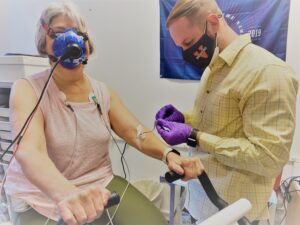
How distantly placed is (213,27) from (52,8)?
26.1 inches

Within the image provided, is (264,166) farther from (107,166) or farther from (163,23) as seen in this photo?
(163,23)

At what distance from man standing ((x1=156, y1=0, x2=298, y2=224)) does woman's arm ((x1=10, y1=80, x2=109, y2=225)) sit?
54 centimetres

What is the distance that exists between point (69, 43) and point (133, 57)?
1.22 metres

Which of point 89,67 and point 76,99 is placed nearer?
point 76,99

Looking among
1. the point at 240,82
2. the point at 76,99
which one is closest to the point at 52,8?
the point at 76,99

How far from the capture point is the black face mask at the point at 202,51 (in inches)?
43.6

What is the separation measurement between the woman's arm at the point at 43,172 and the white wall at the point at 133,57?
50.0 inches

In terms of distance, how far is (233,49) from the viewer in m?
1.05

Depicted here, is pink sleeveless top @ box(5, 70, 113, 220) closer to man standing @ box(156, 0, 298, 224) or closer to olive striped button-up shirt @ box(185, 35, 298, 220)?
man standing @ box(156, 0, 298, 224)

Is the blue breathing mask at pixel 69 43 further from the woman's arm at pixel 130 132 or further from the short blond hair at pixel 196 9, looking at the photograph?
the short blond hair at pixel 196 9

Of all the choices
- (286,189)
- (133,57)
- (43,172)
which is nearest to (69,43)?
(43,172)

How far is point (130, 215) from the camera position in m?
1.08

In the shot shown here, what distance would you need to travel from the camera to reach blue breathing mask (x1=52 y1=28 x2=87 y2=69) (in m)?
0.98

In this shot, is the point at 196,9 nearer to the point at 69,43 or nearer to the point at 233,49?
the point at 233,49
